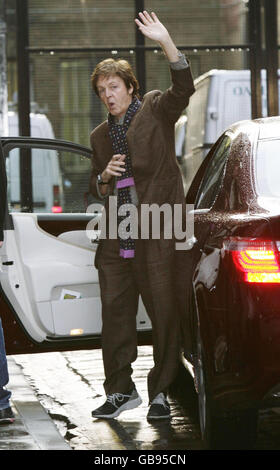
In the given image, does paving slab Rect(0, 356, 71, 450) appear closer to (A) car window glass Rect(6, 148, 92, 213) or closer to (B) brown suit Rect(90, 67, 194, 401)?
(B) brown suit Rect(90, 67, 194, 401)

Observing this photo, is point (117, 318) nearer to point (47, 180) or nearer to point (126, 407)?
point (126, 407)

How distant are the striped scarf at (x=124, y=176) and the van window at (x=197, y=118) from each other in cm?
770

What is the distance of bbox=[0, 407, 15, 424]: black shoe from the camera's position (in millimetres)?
6832

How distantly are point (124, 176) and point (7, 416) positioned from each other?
145cm

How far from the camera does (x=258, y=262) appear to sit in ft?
17.2

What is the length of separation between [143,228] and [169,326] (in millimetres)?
546

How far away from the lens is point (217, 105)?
14.6 metres

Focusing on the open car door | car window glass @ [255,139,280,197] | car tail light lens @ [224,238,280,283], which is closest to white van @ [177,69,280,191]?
the open car door

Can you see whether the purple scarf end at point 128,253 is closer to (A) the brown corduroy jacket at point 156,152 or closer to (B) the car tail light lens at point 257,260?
(A) the brown corduroy jacket at point 156,152

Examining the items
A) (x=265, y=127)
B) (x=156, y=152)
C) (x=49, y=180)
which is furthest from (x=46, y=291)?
(x=49, y=180)

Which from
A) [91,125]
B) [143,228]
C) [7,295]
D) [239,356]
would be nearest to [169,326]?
[143,228]

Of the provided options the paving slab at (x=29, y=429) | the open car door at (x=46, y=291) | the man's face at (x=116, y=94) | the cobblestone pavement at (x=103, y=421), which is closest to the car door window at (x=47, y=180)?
the cobblestone pavement at (x=103, y=421)

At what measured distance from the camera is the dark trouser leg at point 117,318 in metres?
7.00
